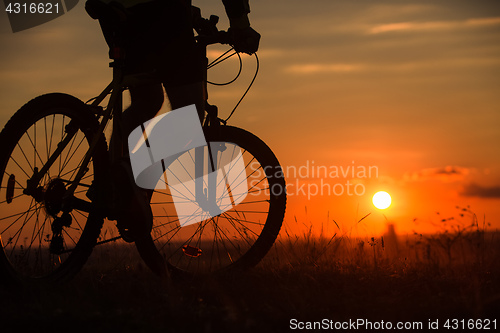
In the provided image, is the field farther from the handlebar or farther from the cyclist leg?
the handlebar

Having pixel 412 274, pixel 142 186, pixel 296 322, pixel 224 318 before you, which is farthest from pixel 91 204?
pixel 412 274

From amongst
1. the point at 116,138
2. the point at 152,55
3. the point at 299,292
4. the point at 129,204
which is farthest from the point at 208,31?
the point at 299,292

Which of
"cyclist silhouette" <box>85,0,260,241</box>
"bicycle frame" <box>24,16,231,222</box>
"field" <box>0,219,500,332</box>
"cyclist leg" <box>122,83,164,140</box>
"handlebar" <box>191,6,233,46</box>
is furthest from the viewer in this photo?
"handlebar" <box>191,6,233,46</box>

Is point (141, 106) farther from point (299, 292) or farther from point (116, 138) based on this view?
point (299, 292)

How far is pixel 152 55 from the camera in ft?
12.9

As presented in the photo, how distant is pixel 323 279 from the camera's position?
4.10 metres

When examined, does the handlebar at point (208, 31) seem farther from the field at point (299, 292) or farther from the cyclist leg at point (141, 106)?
the field at point (299, 292)

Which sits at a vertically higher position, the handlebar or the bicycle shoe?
the handlebar

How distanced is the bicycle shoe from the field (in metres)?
0.36

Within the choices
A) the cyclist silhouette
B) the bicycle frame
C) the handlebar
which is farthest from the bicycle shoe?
the handlebar

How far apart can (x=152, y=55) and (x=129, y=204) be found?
97cm

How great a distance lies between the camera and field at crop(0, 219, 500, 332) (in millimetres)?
3164

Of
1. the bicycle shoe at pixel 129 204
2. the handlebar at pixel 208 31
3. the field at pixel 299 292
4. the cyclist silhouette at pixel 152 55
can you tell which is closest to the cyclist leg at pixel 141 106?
the cyclist silhouette at pixel 152 55

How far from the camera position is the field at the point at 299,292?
3.16 meters
